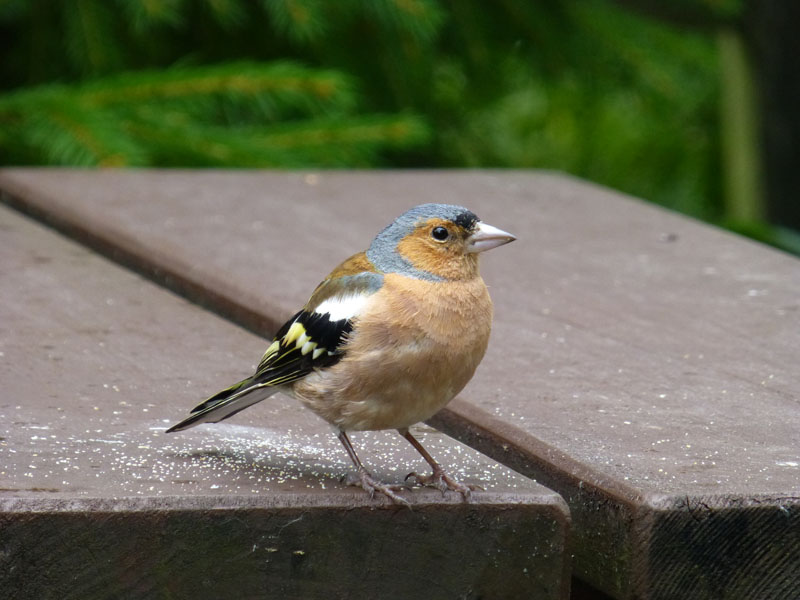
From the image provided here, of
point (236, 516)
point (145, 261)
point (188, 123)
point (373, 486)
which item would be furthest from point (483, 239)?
point (188, 123)

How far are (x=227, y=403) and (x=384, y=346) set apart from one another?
0.27 metres

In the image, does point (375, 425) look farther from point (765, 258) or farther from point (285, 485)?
point (765, 258)

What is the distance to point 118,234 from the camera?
10.8 ft

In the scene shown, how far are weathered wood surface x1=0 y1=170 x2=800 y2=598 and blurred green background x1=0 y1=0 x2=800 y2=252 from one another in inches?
12.7

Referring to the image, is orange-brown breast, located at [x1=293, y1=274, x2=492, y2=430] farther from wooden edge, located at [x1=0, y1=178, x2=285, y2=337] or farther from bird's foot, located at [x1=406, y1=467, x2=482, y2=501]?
wooden edge, located at [x1=0, y1=178, x2=285, y2=337]

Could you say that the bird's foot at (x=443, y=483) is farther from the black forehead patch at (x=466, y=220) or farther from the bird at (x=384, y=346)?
the black forehead patch at (x=466, y=220)

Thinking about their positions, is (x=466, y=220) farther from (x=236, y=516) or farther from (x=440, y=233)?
(x=236, y=516)

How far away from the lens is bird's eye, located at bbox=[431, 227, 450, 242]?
226 centimetres

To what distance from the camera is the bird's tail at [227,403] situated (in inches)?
77.9

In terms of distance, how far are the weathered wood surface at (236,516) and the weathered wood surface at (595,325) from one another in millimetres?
126

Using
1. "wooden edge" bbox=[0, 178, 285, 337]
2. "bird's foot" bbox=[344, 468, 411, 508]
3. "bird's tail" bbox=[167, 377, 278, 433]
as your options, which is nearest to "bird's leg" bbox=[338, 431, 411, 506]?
"bird's foot" bbox=[344, 468, 411, 508]

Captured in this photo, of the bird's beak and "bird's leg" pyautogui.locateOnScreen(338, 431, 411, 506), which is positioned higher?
the bird's beak

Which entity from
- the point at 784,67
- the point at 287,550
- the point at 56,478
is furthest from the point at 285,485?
the point at 784,67

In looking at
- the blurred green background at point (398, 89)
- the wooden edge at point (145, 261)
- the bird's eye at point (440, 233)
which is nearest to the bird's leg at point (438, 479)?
the bird's eye at point (440, 233)
